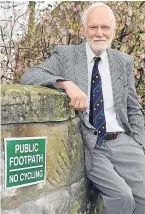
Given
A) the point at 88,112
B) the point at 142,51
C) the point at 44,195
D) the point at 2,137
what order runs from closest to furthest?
1. the point at 2,137
2. the point at 44,195
3. the point at 88,112
4. the point at 142,51

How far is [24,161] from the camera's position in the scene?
8.36 feet

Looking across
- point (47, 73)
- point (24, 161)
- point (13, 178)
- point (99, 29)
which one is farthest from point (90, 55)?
point (13, 178)

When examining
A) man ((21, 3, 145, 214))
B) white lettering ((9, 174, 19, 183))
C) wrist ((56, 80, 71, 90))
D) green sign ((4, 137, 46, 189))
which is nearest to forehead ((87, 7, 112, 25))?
man ((21, 3, 145, 214))

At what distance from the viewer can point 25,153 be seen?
2547 mm

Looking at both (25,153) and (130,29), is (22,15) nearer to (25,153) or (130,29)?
(130,29)

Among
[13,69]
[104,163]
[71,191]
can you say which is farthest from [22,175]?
[13,69]

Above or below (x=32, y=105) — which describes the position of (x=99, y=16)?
above

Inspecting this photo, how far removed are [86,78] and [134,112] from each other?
0.50m

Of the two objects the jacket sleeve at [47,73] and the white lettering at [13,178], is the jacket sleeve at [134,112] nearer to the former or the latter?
the jacket sleeve at [47,73]

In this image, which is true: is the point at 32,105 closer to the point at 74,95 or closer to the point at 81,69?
the point at 74,95

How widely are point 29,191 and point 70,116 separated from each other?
1.91ft

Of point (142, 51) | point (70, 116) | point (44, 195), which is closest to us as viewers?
point (44, 195)

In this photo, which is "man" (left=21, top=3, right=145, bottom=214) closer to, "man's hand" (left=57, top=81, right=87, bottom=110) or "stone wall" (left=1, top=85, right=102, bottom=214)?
"man's hand" (left=57, top=81, right=87, bottom=110)

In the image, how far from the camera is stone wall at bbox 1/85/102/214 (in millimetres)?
2471
